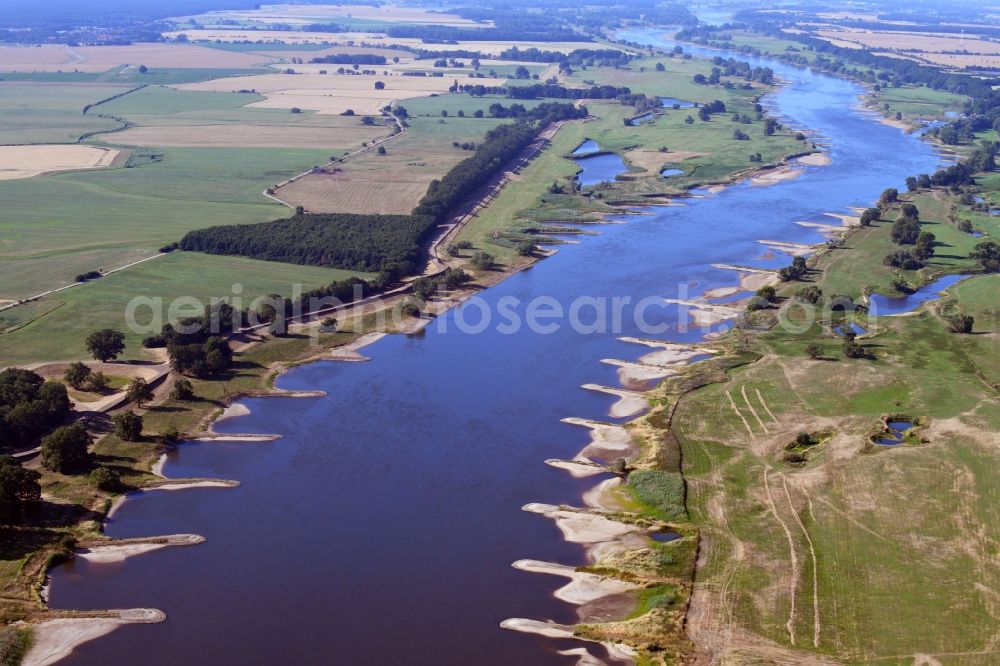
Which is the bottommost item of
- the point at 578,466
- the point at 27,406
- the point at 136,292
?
the point at 578,466

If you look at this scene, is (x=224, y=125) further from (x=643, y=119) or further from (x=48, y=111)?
(x=643, y=119)

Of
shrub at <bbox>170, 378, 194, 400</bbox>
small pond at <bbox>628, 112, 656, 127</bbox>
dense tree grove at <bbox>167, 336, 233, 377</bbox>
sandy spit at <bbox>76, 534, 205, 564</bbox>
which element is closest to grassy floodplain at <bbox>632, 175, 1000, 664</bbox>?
sandy spit at <bbox>76, 534, 205, 564</bbox>

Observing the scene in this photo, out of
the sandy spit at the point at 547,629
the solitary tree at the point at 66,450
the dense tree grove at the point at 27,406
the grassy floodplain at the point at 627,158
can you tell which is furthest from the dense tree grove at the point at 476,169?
the sandy spit at the point at 547,629

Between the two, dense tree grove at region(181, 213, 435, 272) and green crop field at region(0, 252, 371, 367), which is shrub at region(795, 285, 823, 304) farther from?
green crop field at region(0, 252, 371, 367)

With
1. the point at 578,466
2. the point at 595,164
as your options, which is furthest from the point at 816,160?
the point at 578,466

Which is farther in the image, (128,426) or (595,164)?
(595,164)

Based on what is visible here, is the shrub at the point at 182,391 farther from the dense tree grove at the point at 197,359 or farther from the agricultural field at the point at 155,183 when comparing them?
the agricultural field at the point at 155,183

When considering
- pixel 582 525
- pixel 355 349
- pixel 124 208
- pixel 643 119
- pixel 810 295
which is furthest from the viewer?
pixel 643 119
